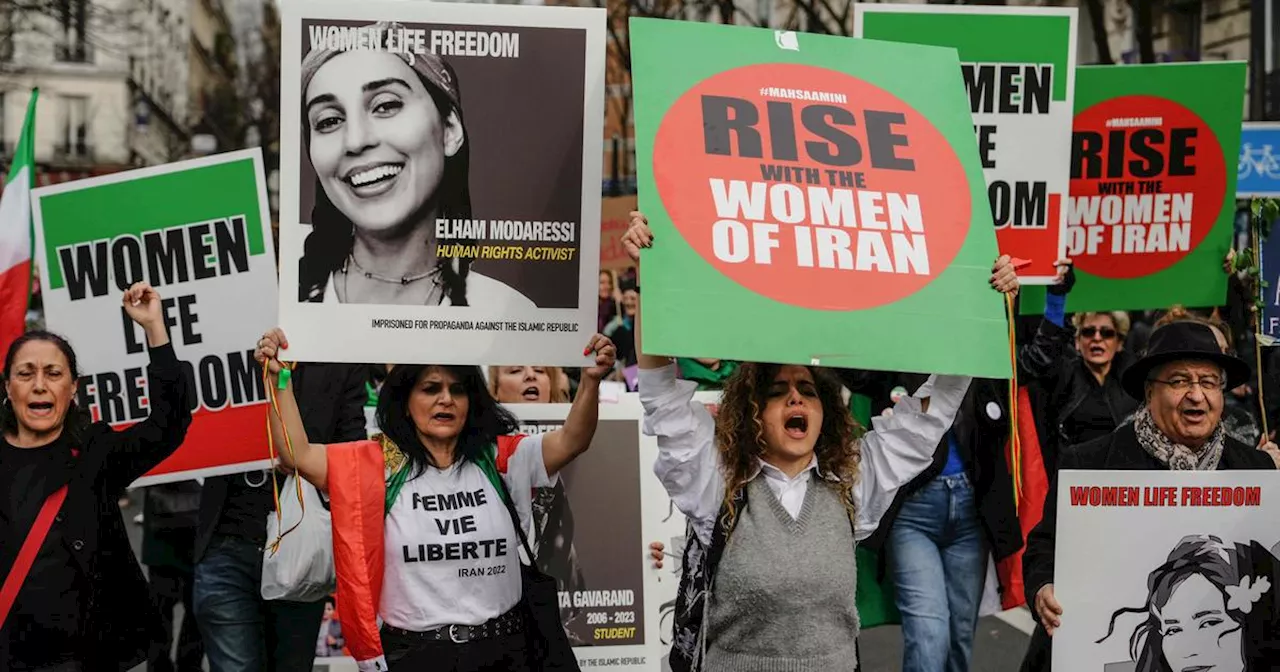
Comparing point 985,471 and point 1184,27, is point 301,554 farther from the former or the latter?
point 1184,27

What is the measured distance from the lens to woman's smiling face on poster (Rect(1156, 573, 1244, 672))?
489 cm

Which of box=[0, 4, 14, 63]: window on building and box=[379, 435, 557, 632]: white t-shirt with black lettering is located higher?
box=[0, 4, 14, 63]: window on building

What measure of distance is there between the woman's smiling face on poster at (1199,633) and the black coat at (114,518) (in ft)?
9.79

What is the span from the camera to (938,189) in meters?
→ 4.71

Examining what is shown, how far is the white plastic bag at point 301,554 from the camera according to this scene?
5.88 meters

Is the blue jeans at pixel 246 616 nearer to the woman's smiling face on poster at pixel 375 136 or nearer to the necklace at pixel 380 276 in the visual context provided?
the necklace at pixel 380 276

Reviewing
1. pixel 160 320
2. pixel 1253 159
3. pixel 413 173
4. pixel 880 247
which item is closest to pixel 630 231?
pixel 880 247

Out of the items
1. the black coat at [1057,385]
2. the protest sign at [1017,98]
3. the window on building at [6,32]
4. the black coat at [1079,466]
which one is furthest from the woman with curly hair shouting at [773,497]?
the window on building at [6,32]

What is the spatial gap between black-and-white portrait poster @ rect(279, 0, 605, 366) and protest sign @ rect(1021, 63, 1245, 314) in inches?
103

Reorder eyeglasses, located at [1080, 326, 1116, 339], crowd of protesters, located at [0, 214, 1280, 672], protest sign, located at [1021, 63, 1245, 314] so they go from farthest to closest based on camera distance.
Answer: eyeglasses, located at [1080, 326, 1116, 339], protest sign, located at [1021, 63, 1245, 314], crowd of protesters, located at [0, 214, 1280, 672]

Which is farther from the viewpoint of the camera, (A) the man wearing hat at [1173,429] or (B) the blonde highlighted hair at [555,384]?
(B) the blonde highlighted hair at [555,384]

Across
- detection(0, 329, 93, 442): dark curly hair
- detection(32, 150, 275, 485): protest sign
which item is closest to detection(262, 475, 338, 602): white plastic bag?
detection(32, 150, 275, 485): protest sign

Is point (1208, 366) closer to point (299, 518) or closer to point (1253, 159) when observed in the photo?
point (299, 518)

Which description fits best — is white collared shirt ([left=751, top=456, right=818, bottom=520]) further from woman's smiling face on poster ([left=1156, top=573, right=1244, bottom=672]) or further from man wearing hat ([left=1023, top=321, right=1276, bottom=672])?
woman's smiling face on poster ([left=1156, top=573, right=1244, bottom=672])
